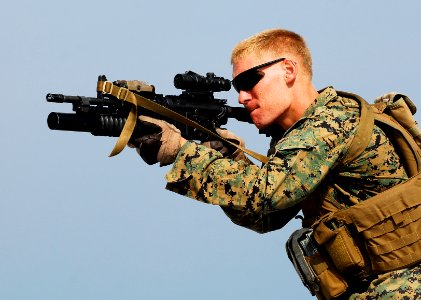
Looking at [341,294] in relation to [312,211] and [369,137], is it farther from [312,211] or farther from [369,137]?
[369,137]

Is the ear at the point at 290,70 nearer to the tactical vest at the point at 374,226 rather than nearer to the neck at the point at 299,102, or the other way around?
the neck at the point at 299,102

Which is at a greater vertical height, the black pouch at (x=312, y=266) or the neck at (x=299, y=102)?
the neck at (x=299, y=102)

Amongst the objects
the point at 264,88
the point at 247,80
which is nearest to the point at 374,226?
the point at 264,88

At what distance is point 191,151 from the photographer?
7781mm

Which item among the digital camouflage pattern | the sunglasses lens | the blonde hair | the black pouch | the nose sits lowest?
the digital camouflage pattern

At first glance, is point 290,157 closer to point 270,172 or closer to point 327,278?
point 270,172

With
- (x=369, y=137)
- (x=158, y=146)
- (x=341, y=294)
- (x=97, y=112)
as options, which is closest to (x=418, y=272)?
(x=341, y=294)

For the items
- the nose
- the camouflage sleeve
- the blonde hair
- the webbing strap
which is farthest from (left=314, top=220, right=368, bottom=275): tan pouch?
the blonde hair

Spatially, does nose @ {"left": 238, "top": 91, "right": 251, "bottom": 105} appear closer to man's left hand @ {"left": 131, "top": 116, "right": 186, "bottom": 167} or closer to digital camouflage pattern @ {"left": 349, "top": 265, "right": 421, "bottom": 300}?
man's left hand @ {"left": 131, "top": 116, "right": 186, "bottom": 167}

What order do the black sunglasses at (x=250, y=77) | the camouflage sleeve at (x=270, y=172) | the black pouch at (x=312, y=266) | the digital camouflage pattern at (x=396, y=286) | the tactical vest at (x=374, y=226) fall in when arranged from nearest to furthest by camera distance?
the camouflage sleeve at (x=270, y=172) < the digital camouflage pattern at (x=396, y=286) < the tactical vest at (x=374, y=226) < the black sunglasses at (x=250, y=77) < the black pouch at (x=312, y=266)

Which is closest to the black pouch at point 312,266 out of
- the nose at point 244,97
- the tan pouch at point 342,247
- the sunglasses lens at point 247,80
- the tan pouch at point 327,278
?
the tan pouch at point 327,278

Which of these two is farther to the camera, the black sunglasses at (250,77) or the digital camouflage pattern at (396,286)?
the black sunglasses at (250,77)

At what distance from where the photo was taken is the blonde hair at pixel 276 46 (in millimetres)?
8219

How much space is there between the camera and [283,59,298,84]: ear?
8.16 meters
